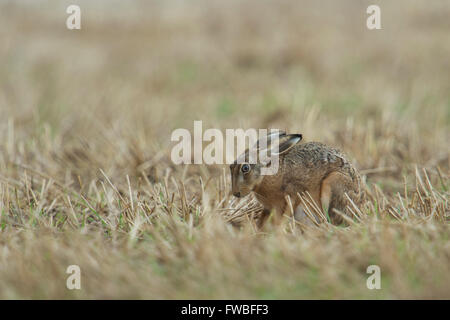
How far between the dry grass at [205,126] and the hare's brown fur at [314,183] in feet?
0.64

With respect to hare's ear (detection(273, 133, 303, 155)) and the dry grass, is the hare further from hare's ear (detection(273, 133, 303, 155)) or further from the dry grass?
the dry grass

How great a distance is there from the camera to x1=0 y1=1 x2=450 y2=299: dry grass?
10.3 ft

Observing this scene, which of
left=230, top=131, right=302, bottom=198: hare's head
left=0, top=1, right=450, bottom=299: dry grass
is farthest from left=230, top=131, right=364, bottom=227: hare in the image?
left=0, top=1, right=450, bottom=299: dry grass

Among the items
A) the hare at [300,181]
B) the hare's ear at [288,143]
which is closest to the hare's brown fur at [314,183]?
the hare at [300,181]

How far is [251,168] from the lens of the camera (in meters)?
4.16

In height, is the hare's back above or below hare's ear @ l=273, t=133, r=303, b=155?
below

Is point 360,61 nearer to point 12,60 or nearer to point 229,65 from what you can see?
point 229,65

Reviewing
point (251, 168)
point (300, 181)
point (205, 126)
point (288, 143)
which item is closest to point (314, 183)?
point (300, 181)

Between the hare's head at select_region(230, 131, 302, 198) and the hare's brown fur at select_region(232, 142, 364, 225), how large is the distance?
0.18 feet

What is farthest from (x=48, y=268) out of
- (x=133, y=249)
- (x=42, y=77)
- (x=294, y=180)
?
(x=42, y=77)

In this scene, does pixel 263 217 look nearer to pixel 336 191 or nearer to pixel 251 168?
pixel 251 168

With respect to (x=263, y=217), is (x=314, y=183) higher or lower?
higher

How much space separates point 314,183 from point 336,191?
17 centimetres
